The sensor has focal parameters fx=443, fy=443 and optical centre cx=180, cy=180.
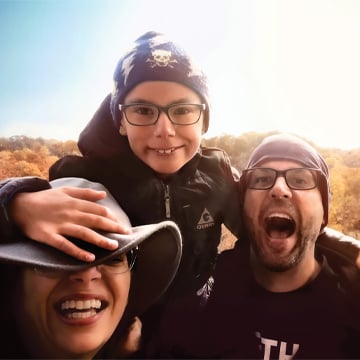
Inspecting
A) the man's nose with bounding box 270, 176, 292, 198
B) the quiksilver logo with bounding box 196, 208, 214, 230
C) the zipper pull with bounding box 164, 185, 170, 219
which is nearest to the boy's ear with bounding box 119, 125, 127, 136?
the zipper pull with bounding box 164, 185, 170, 219

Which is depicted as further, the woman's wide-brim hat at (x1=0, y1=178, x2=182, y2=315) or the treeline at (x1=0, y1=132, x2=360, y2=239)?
the treeline at (x1=0, y1=132, x2=360, y2=239)

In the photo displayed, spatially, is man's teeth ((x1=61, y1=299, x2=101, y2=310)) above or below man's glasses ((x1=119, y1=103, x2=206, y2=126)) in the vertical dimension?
below

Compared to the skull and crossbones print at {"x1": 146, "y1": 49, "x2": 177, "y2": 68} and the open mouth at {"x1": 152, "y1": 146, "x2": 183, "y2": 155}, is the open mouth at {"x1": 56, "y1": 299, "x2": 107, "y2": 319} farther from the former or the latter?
the skull and crossbones print at {"x1": 146, "y1": 49, "x2": 177, "y2": 68}

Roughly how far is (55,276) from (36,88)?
0.72m

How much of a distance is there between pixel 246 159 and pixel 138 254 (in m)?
0.52

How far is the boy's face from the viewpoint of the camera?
142 cm

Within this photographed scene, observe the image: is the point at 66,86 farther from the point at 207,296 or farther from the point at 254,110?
the point at 207,296

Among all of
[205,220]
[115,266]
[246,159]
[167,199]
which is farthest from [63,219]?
[246,159]

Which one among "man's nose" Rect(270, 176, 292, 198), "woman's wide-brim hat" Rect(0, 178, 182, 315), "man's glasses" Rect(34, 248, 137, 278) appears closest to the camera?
"woman's wide-brim hat" Rect(0, 178, 182, 315)

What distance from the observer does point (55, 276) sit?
4.59 feet

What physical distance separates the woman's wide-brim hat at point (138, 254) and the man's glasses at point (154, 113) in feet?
0.84

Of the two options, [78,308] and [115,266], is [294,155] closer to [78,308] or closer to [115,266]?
[115,266]

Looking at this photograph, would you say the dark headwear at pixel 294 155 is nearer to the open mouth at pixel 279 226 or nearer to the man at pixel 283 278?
the man at pixel 283 278

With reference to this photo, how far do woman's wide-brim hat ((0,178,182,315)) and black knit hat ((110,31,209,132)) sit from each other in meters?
0.34
